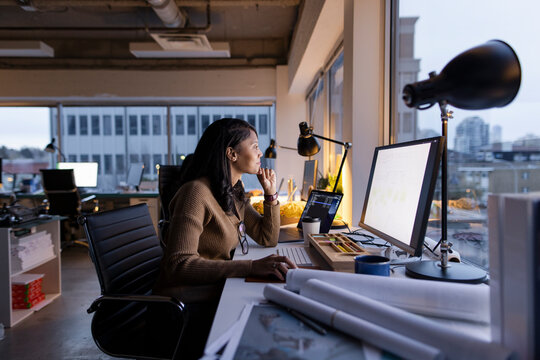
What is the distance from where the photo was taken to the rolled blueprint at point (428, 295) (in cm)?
71

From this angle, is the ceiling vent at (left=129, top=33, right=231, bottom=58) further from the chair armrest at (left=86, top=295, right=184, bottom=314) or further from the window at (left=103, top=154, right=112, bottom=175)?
the chair armrest at (left=86, top=295, right=184, bottom=314)

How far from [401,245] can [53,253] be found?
3.14 m

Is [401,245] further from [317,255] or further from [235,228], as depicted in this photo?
[235,228]

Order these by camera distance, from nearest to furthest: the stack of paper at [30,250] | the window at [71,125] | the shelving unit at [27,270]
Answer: the shelving unit at [27,270] → the stack of paper at [30,250] → the window at [71,125]

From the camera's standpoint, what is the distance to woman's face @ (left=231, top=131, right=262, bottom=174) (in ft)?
5.26

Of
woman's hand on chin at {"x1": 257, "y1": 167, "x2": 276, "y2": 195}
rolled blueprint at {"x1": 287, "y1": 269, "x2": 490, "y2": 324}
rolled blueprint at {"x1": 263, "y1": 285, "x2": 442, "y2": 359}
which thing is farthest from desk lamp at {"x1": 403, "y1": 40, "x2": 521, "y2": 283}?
woman's hand on chin at {"x1": 257, "y1": 167, "x2": 276, "y2": 195}

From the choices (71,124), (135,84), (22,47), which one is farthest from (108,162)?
(22,47)

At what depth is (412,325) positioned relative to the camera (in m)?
0.61

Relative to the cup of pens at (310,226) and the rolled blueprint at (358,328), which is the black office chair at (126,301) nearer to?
the rolled blueprint at (358,328)

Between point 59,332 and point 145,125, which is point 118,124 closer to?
point 145,125

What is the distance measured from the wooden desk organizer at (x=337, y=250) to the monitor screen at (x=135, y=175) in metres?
4.68

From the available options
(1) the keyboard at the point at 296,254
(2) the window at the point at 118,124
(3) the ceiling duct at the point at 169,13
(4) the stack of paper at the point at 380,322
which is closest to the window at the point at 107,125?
(2) the window at the point at 118,124

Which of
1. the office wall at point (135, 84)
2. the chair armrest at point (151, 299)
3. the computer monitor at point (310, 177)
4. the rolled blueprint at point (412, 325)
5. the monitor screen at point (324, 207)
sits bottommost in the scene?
the chair armrest at point (151, 299)

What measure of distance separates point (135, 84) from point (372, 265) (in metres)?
5.78
